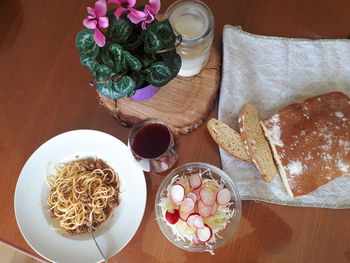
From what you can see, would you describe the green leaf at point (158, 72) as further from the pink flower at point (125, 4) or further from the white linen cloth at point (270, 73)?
the white linen cloth at point (270, 73)

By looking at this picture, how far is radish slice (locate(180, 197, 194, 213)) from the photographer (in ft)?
3.25

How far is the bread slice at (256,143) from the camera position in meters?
1.04

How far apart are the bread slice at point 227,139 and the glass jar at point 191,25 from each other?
0.20 meters

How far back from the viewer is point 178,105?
1104mm

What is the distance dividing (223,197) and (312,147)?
0.98 ft

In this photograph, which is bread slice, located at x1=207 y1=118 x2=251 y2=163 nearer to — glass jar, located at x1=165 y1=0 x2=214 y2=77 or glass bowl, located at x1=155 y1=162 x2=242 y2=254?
glass bowl, located at x1=155 y1=162 x2=242 y2=254

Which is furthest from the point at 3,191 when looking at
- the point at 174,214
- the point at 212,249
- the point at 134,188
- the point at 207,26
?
the point at 207,26

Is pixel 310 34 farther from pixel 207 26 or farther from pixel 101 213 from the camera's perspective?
pixel 101 213

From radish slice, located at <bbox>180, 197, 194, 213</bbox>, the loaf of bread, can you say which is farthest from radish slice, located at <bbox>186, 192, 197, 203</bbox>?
the loaf of bread

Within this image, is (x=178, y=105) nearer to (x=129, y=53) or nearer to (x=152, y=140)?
(x=152, y=140)

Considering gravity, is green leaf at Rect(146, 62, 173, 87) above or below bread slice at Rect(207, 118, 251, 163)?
above

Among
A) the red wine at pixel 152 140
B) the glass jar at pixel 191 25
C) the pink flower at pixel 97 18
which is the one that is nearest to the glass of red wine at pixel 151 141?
the red wine at pixel 152 140

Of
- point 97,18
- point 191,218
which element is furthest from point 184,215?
point 97,18

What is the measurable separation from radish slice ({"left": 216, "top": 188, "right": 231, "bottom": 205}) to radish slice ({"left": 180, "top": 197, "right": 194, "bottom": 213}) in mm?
78
